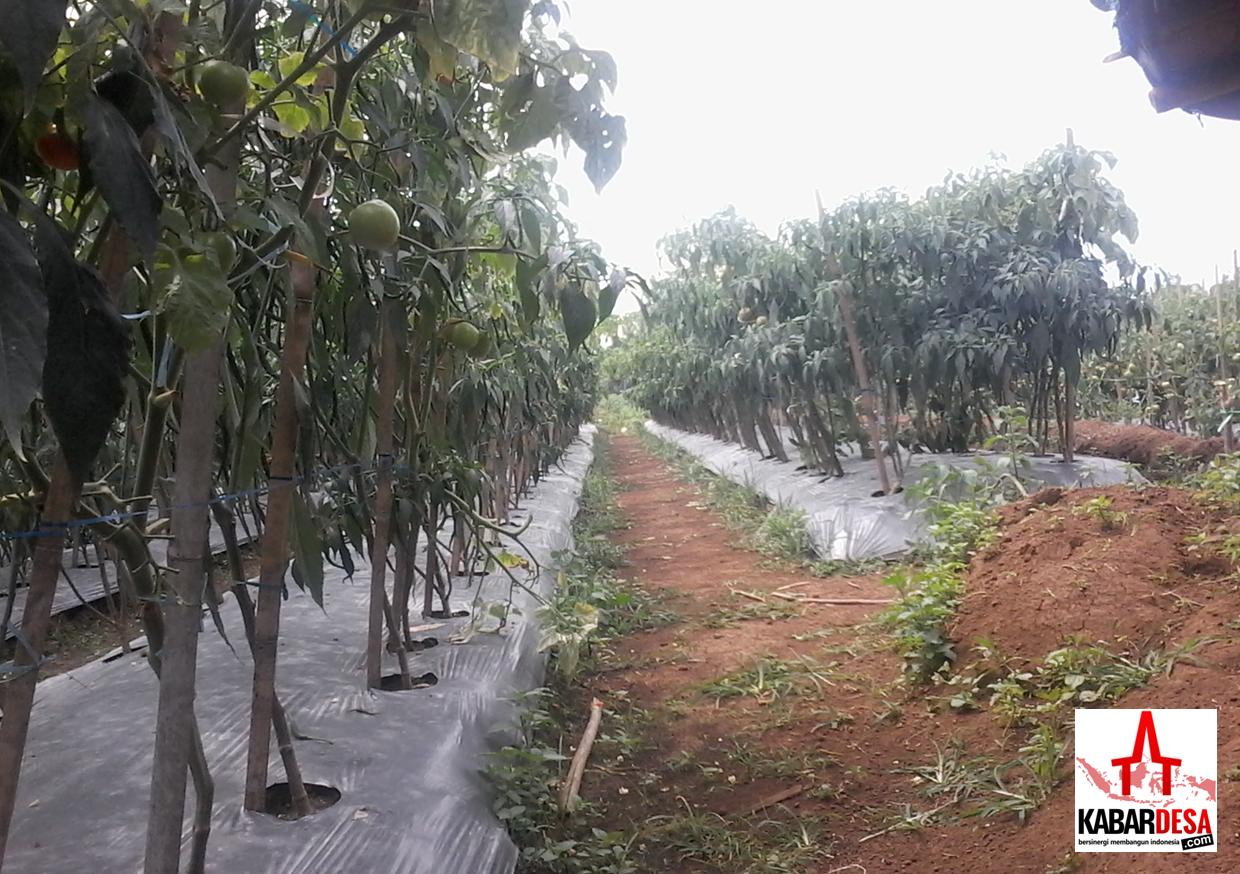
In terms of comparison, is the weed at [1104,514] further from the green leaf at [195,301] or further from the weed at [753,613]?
the green leaf at [195,301]

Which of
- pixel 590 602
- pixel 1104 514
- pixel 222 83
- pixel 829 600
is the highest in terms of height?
pixel 222 83

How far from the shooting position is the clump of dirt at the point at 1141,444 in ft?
22.8

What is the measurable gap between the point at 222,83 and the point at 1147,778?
77.2 inches

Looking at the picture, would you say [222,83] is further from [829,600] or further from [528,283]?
[829,600]

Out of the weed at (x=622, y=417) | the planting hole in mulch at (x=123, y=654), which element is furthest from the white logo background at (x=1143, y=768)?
the weed at (x=622, y=417)

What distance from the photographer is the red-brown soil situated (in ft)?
6.61

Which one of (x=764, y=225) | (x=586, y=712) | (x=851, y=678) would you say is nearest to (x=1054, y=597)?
(x=851, y=678)

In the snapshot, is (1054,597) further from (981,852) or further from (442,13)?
(442,13)

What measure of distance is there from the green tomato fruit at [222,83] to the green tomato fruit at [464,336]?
1.08 m

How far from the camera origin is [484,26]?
0.97 metres

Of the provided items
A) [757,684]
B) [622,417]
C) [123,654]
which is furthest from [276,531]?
[622,417]

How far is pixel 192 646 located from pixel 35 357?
2.21 feet

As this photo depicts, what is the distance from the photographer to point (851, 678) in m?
3.26

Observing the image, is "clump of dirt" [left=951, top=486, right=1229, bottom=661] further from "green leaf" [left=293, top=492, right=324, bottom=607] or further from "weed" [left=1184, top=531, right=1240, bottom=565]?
"green leaf" [left=293, top=492, right=324, bottom=607]
